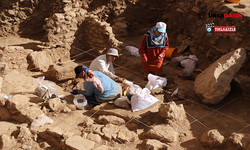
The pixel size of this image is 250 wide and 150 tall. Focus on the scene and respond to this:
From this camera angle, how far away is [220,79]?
4.47 meters

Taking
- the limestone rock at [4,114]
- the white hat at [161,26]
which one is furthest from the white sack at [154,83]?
the limestone rock at [4,114]

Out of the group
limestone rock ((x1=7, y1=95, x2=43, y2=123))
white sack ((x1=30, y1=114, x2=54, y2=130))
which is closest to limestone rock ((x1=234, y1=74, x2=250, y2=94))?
white sack ((x1=30, y1=114, x2=54, y2=130))

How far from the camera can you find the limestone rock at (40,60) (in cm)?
704

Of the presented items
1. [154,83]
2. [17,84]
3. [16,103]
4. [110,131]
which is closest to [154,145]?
[110,131]

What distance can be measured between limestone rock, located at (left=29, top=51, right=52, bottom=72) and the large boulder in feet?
16.6

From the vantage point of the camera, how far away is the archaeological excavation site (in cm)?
388

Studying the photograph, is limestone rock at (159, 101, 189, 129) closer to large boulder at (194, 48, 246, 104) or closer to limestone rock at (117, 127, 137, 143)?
limestone rock at (117, 127, 137, 143)

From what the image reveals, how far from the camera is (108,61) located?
5793mm

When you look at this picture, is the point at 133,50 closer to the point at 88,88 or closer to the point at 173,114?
the point at 88,88

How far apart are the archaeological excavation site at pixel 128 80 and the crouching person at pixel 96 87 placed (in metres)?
0.17

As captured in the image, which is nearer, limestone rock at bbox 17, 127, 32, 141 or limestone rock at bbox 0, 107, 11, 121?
limestone rock at bbox 17, 127, 32, 141

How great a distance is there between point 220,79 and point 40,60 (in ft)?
18.2

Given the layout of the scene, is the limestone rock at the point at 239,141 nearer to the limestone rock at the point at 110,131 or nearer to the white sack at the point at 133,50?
the limestone rock at the point at 110,131

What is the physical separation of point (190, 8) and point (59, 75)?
532 cm
